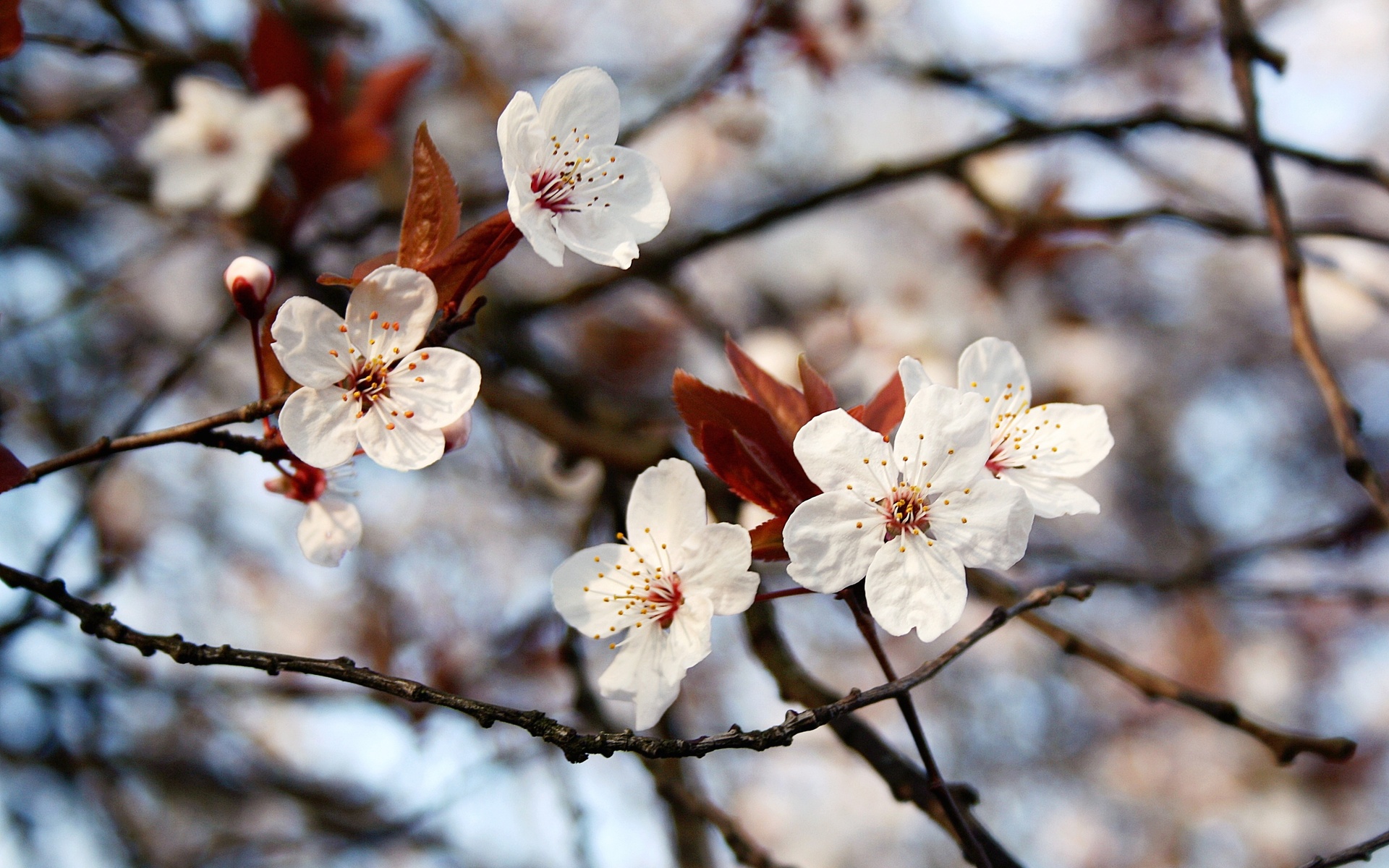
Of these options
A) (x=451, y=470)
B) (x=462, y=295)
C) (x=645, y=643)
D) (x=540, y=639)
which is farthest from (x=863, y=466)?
(x=451, y=470)

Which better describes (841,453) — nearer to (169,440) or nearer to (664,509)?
(664,509)

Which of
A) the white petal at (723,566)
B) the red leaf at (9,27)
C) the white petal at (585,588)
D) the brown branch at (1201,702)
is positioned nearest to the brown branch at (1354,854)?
the brown branch at (1201,702)

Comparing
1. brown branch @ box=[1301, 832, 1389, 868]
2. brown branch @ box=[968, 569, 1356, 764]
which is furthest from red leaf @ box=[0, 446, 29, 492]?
brown branch @ box=[1301, 832, 1389, 868]

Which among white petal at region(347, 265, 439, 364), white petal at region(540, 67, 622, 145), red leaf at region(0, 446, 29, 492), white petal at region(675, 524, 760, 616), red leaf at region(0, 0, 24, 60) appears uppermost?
red leaf at region(0, 0, 24, 60)

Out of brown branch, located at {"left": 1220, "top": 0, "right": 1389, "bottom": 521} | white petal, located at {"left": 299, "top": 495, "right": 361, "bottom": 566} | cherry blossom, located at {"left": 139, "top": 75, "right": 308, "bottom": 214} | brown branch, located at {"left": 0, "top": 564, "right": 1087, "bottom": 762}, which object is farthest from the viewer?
cherry blossom, located at {"left": 139, "top": 75, "right": 308, "bottom": 214}

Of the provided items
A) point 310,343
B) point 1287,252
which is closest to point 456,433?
point 310,343

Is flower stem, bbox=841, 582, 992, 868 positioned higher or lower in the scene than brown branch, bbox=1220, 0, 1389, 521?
lower

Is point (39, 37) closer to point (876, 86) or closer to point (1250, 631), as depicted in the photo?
point (876, 86)

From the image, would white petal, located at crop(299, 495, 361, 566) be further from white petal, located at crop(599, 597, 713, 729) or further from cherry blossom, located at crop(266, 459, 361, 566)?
white petal, located at crop(599, 597, 713, 729)
